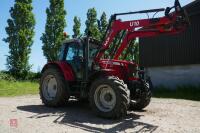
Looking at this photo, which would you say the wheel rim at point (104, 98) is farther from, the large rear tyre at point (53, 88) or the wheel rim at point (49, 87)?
the wheel rim at point (49, 87)

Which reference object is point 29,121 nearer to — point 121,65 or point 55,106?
point 55,106

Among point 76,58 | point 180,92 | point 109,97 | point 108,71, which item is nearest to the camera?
point 109,97

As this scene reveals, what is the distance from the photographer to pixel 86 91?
37.2ft

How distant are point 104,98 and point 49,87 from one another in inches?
131

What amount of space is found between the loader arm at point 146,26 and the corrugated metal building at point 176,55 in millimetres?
13109

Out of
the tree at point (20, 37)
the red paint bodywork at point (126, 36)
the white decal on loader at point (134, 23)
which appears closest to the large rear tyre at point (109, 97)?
the red paint bodywork at point (126, 36)

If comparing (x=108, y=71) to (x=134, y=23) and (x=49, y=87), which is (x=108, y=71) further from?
(x=49, y=87)

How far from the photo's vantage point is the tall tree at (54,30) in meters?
39.8

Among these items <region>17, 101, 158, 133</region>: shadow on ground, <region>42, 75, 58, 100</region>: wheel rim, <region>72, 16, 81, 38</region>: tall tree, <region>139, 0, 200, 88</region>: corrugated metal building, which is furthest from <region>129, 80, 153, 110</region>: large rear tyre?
<region>72, 16, 81, 38</region>: tall tree

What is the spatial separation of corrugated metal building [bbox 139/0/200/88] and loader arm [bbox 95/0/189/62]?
13.1 meters

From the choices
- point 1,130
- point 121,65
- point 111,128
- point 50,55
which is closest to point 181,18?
point 121,65

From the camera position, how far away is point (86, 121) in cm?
968

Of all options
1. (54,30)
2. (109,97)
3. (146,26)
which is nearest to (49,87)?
(109,97)

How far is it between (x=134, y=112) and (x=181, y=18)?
3684 mm
